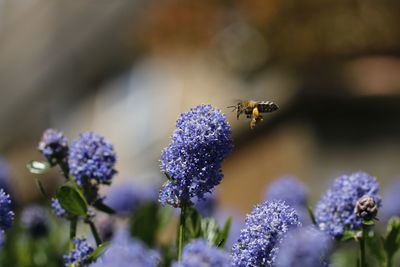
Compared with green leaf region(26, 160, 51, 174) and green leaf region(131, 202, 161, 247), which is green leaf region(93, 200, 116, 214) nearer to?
green leaf region(26, 160, 51, 174)

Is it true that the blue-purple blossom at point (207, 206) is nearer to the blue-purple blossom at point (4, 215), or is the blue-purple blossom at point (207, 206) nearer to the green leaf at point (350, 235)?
the green leaf at point (350, 235)

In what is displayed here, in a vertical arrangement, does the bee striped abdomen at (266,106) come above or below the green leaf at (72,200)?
above

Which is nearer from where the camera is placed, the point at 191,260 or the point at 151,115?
the point at 191,260

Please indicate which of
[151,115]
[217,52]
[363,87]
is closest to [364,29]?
[363,87]

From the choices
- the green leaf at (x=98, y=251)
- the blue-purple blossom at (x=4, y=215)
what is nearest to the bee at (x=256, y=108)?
the green leaf at (x=98, y=251)

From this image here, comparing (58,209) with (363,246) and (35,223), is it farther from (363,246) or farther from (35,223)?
(35,223)

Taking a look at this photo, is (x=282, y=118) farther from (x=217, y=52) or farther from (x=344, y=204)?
(x=344, y=204)

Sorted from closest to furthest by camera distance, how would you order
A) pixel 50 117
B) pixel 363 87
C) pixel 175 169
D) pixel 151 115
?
pixel 175 169, pixel 363 87, pixel 151 115, pixel 50 117
